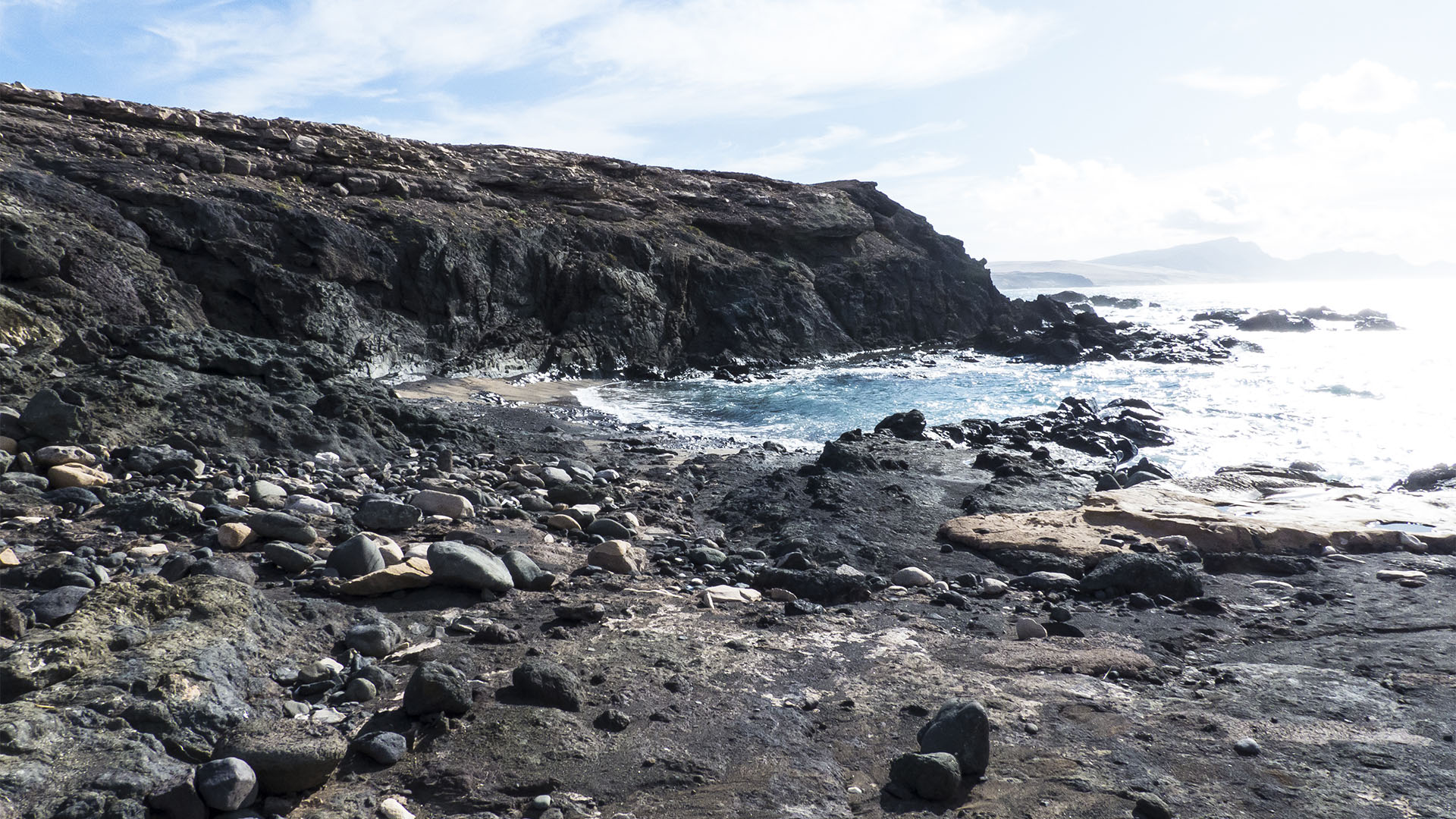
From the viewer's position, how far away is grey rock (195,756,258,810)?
8.30 ft

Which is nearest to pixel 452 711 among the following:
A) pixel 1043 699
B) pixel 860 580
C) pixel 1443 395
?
pixel 1043 699

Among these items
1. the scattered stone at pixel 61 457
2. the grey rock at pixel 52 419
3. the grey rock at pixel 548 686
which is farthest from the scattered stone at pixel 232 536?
the grey rock at pixel 52 419

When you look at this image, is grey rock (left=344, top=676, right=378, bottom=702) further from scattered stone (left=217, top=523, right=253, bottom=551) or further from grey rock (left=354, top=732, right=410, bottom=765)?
scattered stone (left=217, top=523, right=253, bottom=551)

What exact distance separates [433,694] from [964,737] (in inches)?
77.5

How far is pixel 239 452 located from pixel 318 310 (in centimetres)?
1311

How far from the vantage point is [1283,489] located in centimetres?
896

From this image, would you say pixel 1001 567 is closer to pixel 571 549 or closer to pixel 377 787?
pixel 571 549

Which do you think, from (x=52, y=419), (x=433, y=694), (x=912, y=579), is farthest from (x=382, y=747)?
(x=52, y=419)

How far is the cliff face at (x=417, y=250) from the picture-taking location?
53.5 feet

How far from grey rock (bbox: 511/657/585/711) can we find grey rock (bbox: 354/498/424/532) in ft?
8.20

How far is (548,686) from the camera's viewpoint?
11.4 ft

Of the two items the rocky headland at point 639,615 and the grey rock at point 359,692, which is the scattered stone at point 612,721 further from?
the grey rock at point 359,692

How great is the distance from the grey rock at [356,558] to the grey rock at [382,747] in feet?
5.46

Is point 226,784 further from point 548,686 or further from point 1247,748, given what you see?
point 1247,748
